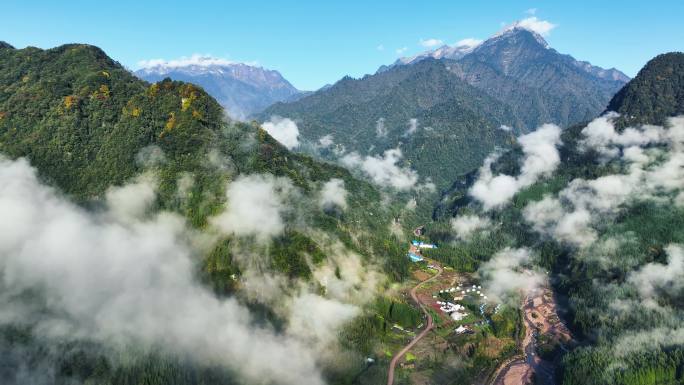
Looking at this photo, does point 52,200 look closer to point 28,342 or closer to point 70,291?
point 70,291

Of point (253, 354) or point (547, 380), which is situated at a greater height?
point (253, 354)

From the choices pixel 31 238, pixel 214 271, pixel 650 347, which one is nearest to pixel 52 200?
pixel 31 238

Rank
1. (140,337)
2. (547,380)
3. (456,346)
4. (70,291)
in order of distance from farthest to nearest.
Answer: (456,346)
(547,380)
(70,291)
(140,337)

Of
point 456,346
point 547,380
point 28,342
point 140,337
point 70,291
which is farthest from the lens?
point 456,346

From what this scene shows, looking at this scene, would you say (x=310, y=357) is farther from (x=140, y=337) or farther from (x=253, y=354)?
(x=140, y=337)

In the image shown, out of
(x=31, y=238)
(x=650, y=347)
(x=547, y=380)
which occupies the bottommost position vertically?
(x=547, y=380)

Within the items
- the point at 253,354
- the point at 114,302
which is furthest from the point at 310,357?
the point at 114,302

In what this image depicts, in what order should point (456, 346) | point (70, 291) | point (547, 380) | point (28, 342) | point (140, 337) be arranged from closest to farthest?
point (28, 342) < point (140, 337) < point (70, 291) < point (547, 380) < point (456, 346)

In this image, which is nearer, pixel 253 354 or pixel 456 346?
pixel 253 354

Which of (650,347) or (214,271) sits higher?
(214,271)
